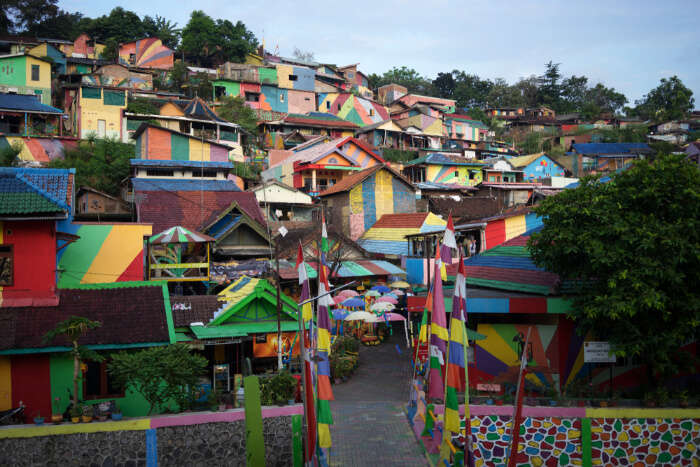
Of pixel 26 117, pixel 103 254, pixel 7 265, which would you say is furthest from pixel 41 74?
pixel 7 265

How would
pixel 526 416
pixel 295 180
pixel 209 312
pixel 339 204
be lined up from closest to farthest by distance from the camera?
pixel 526 416 < pixel 209 312 < pixel 339 204 < pixel 295 180

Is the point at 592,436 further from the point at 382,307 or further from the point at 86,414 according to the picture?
the point at 86,414

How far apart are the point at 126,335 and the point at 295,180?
24.8 m

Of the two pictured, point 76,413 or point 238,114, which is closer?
point 76,413

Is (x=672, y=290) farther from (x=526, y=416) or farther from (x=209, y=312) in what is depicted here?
(x=209, y=312)

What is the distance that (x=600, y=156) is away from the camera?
51125 mm

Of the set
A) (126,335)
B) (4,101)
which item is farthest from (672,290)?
(4,101)

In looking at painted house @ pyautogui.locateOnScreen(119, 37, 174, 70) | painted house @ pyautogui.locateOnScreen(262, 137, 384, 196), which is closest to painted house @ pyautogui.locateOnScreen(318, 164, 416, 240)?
painted house @ pyautogui.locateOnScreen(262, 137, 384, 196)

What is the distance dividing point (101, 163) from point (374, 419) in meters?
26.3

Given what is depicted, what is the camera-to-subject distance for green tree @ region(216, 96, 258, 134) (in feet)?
147

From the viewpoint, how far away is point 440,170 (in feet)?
143

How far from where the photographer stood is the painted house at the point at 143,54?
56.5 m

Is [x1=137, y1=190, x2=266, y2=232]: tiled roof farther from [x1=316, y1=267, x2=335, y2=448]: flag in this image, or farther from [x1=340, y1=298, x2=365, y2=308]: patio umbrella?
[x1=316, y1=267, x2=335, y2=448]: flag

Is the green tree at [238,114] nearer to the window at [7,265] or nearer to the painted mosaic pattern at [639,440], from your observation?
the window at [7,265]
